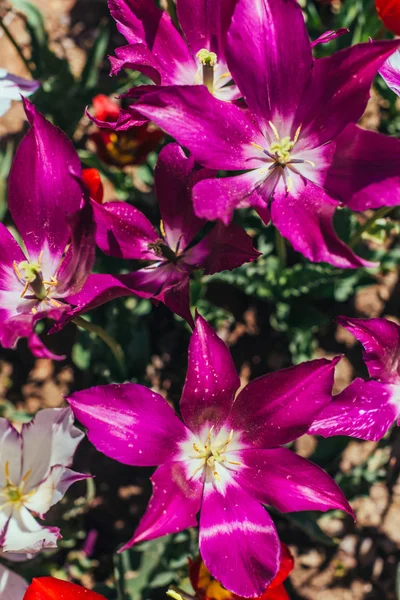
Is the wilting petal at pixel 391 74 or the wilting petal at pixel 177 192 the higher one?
the wilting petal at pixel 391 74

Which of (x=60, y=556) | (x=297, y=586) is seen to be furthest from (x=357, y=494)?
(x=60, y=556)

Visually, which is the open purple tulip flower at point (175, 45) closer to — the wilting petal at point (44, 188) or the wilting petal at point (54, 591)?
the wilting petal at point (44, 188)

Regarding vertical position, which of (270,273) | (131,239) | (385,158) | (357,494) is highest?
(385,158)

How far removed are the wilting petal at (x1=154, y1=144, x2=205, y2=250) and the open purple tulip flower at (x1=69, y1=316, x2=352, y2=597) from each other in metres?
0.24

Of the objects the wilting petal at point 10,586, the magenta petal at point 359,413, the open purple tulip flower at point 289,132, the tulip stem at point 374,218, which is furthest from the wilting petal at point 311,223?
the wilting petal at point 10,586

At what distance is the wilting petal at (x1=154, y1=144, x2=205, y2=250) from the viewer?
1.16m

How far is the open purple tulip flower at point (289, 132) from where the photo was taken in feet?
3.14

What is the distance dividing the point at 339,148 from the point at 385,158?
76 millimetres

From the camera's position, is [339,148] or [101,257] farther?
[101,257]

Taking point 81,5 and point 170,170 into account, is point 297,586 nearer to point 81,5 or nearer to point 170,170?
point 170,170

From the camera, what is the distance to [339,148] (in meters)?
1.02

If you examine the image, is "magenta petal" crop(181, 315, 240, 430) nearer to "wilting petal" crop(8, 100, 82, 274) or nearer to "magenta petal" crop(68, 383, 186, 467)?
"magenta petal" crop(68, 383, 186, 467)

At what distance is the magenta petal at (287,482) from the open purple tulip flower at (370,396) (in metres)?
0.07

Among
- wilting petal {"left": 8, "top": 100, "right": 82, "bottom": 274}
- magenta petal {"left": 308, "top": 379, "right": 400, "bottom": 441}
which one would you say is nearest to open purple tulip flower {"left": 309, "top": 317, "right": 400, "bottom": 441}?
magenta petal {"left": 308, "top": 379, "right": 400, "bottom": 441}
